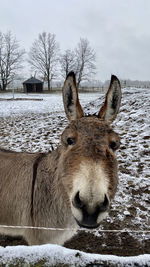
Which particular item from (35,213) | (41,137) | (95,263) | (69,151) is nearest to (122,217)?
(35,213)

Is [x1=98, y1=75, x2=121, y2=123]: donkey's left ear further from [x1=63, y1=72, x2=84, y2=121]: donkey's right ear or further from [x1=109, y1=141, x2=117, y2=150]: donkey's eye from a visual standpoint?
[x1=109, y1=141, x2=117, y2=150]: donkey's eye

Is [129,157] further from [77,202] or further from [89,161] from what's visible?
[77,202]

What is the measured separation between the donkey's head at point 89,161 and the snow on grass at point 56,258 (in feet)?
1.36

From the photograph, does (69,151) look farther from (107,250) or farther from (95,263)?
(107,250)

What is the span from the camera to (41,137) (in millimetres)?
7512

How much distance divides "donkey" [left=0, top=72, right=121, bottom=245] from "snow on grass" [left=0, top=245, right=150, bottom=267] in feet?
1.36

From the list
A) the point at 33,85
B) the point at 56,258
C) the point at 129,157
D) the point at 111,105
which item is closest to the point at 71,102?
the point at 111,105

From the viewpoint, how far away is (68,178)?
1.59 m

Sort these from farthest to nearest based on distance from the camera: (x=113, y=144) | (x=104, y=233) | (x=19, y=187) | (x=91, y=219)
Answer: (x=104, y=233)
(x=19, y=187)
(x=113, y=144)
(x=91, y=219)

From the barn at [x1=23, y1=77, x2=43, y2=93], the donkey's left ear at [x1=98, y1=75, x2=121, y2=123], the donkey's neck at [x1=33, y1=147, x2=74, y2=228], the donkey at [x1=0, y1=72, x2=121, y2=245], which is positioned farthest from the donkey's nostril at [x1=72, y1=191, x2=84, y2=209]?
the barn at [x1=23, y1=77, x2=43, y2=93]

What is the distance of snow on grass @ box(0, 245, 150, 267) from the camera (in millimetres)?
853

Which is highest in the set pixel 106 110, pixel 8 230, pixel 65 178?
pixel 106 110

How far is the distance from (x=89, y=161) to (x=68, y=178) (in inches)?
11.7

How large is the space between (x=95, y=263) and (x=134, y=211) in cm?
291
